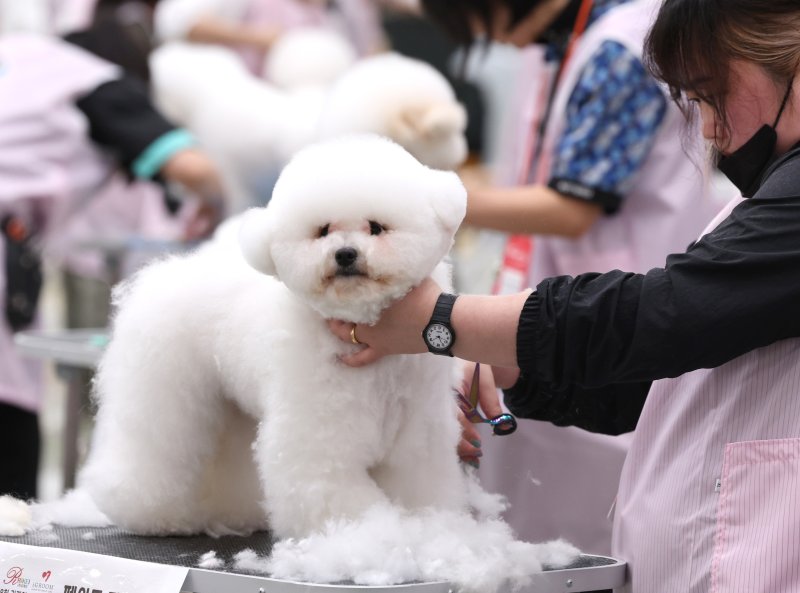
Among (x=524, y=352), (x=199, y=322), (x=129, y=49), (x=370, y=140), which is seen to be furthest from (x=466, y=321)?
(x=129, y=49)

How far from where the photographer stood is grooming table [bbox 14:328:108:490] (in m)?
1.89

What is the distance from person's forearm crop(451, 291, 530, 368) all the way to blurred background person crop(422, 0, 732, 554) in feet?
1.62

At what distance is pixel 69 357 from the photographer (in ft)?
6.17

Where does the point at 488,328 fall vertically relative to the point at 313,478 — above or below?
above

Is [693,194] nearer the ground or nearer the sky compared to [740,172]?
nearer the ground

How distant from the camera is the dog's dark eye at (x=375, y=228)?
97 cm

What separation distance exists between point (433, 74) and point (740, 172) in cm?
64

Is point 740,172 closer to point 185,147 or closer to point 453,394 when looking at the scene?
point 453,394

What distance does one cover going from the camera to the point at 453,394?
1.12 m

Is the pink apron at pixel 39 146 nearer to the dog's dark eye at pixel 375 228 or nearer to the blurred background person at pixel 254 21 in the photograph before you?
the blurred background person at pixel 254 21

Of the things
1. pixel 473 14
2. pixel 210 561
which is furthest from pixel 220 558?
pixel 473 14

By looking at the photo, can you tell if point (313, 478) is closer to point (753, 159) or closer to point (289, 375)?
point (289, 375)

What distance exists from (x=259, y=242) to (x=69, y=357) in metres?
1.01

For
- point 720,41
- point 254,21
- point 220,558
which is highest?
point 720,41
